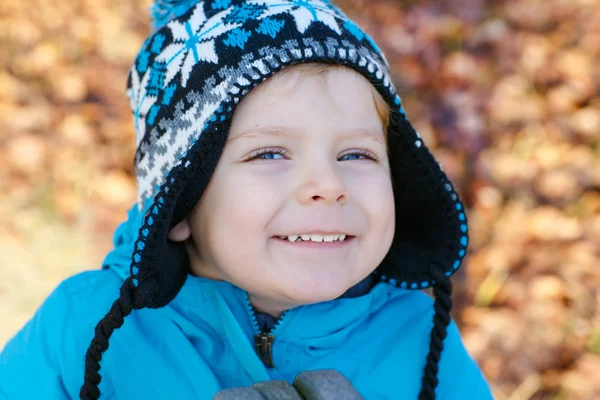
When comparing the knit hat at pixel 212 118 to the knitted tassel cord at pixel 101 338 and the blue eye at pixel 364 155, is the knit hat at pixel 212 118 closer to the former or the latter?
the knitted tassel cord at pixel 101 338

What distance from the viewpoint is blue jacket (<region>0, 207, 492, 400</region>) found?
1487mm

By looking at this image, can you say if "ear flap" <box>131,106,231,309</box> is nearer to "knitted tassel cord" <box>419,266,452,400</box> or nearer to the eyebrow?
the eyebrow

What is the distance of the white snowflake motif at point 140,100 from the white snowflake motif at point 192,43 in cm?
8

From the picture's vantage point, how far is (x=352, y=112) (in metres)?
1.47

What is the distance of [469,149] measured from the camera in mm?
3053

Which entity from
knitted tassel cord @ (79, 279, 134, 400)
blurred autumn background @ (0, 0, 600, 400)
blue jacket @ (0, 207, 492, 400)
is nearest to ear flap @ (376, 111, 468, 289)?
blue jacket @ (0, 207, 492, 400)

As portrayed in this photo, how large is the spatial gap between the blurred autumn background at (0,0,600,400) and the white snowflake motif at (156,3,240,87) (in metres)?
1.69

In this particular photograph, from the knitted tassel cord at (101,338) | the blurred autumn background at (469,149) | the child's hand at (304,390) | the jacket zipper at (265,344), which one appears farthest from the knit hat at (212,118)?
the blurred autumn background at (469,149)

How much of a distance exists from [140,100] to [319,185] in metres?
0.52

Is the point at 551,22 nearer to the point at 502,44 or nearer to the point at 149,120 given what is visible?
the point at 502,44

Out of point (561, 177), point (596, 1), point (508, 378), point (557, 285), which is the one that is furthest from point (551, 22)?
point (508, 378)

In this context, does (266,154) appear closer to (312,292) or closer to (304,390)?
(312,292)

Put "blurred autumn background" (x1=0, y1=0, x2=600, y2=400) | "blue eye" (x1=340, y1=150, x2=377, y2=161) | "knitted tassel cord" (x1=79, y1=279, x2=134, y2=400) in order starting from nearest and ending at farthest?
1. "knitted tassel cord" (x1=79, y1=279, x2=134, y2=400)
2. "blue eye" (x1=340, y1=150, x2=377, y2=161)
3. "blurred autumn background" (x1=0, y1=0, x2=600, y2=400)

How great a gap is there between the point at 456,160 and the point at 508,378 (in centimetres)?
98
